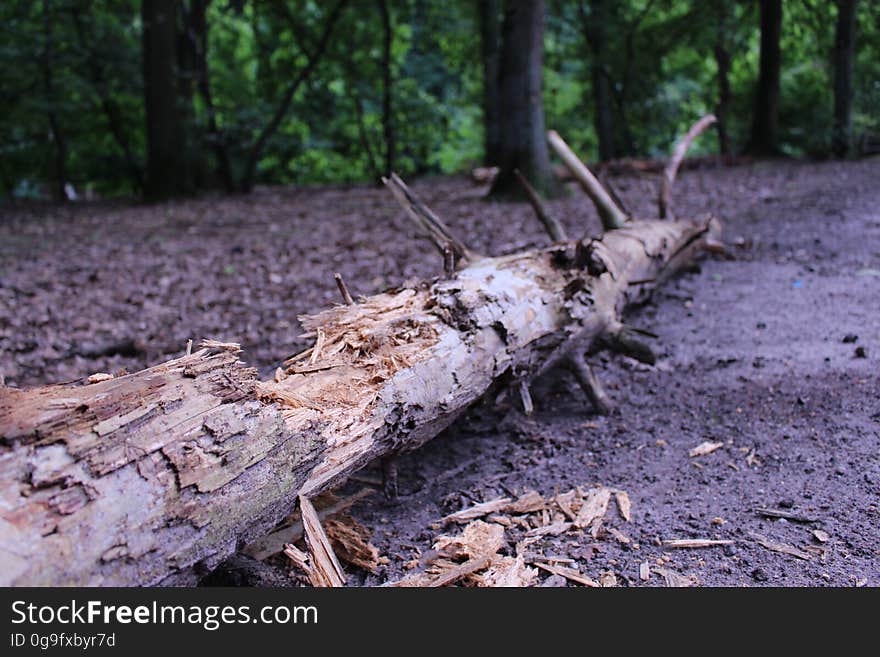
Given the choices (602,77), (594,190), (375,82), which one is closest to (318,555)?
(594,190)

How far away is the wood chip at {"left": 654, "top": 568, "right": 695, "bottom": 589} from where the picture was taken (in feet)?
7.08

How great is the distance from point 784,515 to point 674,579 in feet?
1.80

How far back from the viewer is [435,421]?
271 cm

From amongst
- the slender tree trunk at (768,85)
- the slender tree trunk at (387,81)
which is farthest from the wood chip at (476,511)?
the slender tree trunk at (768,85)

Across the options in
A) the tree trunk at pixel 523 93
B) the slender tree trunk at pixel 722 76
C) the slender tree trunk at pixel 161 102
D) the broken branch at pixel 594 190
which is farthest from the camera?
the slender tree trunk at pixel 722 76

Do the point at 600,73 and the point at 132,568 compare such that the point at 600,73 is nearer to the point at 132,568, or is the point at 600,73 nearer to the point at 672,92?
the point at 672,92

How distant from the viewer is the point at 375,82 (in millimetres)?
16484

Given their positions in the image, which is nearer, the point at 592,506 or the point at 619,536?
the point at 619,536

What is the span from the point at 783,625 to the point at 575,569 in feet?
1.93

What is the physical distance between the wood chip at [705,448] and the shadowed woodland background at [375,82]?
6.58 metres

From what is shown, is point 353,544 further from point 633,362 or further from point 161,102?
point 161,102

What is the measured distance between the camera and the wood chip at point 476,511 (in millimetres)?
2615

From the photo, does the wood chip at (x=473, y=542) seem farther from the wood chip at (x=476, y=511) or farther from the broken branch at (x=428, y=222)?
the broken branch at (x=428, y=222)

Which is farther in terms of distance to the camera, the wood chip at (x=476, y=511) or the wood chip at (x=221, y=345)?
the wood chip at (x=476, y=511)
